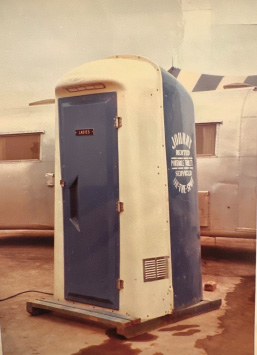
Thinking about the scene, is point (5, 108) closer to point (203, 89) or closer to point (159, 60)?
point (159, 60)

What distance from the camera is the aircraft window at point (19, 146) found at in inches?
191

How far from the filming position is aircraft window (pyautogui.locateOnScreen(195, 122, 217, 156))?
4719 mm

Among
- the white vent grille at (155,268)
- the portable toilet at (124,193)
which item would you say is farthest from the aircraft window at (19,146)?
the white vent grille at (155,268)

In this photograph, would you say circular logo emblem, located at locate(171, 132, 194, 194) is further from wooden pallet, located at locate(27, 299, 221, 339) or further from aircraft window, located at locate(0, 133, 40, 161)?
aircraft window, located at locate(0, 133, 40, 161)

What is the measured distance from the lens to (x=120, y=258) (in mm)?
3398

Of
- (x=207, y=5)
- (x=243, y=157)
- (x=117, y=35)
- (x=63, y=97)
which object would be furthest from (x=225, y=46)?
(x=243, y=157)

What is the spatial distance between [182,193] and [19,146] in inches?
77.6

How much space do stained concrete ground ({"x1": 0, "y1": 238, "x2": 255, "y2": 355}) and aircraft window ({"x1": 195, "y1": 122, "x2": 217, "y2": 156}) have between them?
0.87 m

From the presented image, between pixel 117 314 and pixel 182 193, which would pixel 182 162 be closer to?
pixel 182 193

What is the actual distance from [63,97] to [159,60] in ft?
2.33

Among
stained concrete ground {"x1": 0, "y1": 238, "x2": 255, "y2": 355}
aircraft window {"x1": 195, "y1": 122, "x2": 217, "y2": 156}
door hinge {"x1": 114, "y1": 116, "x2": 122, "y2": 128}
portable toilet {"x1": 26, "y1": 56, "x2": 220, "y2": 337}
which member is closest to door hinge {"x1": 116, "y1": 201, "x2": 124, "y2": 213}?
portable toilet {"x1": 26, "y1": 56, "x2": 220, "y2": 337}

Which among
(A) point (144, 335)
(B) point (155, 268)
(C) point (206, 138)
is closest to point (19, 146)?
(C) point (206, 138)

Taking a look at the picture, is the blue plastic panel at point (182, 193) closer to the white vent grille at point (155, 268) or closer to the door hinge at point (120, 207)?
the white vent grille at point (155, 268)

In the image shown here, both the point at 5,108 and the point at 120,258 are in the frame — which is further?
the point at 5,108
